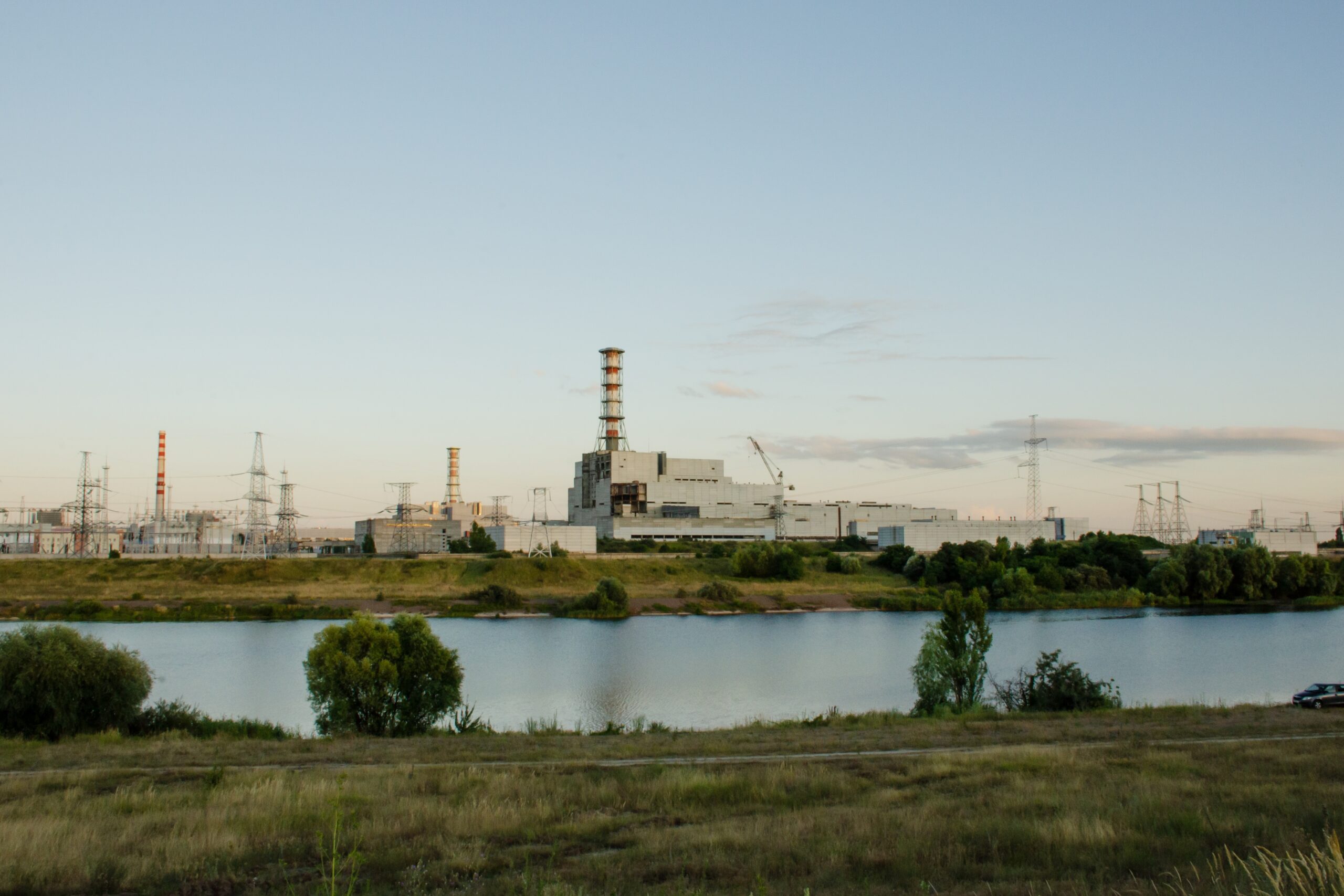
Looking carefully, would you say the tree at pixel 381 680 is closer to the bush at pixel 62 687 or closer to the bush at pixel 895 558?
the bush at pixel 62 687

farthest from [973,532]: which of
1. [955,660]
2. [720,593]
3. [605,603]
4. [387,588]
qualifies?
[955,660]

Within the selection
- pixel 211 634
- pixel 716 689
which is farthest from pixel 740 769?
pixel 211 634

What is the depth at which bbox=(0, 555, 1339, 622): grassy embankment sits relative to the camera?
5875 centimetres

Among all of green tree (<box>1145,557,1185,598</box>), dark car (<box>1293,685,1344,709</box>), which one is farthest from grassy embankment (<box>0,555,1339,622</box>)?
dark car (<box>1293,685,1344,709</box>)

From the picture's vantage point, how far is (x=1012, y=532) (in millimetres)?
105062

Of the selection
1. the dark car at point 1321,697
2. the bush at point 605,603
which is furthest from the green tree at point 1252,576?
the dark car at point 1321,697

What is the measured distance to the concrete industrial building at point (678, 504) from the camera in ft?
321

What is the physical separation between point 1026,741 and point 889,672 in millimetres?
21552

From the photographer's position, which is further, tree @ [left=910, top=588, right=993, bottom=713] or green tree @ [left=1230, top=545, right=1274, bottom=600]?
green tree @ [left=1230, top=545, right=1274, bottom=600]

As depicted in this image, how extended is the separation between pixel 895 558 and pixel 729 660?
43107 mm

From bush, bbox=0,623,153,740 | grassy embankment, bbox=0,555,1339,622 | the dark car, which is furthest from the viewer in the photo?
grassy embankment, bbox=0,555,1339,622

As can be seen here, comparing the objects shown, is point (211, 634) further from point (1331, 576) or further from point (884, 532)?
point (1331, 576)

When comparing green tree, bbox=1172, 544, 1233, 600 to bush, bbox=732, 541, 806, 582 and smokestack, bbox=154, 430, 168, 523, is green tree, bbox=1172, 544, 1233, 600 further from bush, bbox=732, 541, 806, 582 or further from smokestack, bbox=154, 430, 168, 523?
smokestack, bbox=154, 430, 168, 523

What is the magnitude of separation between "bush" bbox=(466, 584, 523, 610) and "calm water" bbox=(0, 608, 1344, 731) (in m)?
3.97
